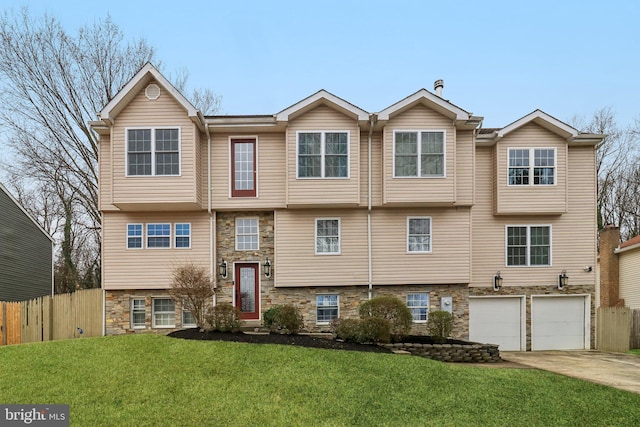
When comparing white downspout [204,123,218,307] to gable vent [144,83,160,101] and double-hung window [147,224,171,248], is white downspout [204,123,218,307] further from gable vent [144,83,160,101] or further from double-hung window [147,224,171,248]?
gable vent [144,83,160,101]

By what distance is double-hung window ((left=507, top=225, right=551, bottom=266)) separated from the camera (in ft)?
46.4

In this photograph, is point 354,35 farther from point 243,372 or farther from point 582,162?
point 243,372

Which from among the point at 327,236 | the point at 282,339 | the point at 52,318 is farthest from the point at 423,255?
the point at 52,318

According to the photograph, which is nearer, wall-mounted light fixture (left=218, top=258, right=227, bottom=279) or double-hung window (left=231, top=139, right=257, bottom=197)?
wall-mounted light fixture (left=218, top=258, right=227, bottom=279)

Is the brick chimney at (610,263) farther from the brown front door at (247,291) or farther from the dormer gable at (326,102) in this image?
the brown front door at (247,291)

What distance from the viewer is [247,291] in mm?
13445

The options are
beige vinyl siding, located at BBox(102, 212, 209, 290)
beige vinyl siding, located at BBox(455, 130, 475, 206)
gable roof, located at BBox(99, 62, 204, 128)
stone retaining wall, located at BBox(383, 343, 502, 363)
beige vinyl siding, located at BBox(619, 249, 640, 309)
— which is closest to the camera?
stone retaining wall, located at BBox(383, 343, 502, 363)

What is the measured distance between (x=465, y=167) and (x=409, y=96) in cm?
326

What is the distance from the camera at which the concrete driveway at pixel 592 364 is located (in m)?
A: 8.69

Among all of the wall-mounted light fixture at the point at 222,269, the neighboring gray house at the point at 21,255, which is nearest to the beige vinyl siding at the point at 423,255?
the wall-mounted light fixture at the point at 222,269

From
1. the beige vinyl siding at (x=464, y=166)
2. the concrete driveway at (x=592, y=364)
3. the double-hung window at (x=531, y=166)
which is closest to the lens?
the concrete driveway at (x=592, y=364)

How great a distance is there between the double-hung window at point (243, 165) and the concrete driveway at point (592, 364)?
10.2 m

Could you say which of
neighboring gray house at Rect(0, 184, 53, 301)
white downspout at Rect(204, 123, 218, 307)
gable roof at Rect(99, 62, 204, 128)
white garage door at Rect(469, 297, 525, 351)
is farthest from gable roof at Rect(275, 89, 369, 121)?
neighboring gray house at Rect(0, 184, 53, 301)

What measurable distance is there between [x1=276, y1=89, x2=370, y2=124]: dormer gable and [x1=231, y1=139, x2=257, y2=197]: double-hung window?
1674 mm
